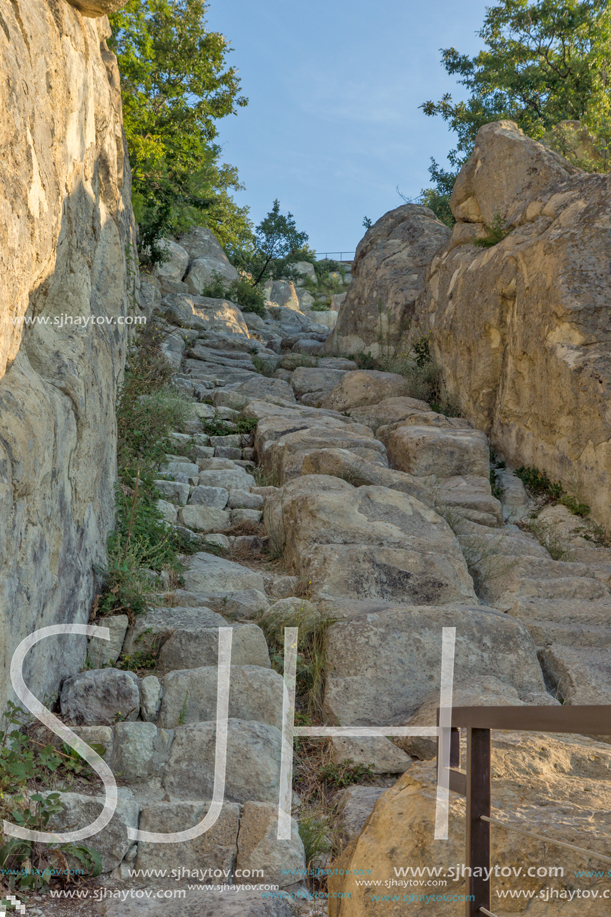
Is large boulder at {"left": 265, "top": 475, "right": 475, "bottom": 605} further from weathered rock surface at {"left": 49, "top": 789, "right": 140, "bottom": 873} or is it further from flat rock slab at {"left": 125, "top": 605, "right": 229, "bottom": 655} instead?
weathered rock surface at {"left": 49, "top": 789, "right": 140, "bottom": 873}

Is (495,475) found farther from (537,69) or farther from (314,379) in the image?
(537,69)

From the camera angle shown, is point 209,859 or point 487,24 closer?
point 209,859

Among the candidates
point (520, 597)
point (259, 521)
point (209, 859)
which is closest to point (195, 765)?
point (209, 859)

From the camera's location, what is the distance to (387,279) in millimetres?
12328

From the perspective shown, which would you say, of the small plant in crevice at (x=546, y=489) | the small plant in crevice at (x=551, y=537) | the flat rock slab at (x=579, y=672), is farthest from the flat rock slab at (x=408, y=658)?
the small plant in crevice at (x=546, y=489)

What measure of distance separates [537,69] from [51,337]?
16.3 metres

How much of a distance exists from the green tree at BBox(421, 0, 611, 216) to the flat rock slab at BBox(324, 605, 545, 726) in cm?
1345

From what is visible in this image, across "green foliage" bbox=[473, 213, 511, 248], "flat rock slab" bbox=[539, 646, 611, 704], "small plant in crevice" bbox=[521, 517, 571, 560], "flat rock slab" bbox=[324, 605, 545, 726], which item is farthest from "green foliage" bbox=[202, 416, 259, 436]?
"flat rock slab" bbox=[539, 646, 611, 704]

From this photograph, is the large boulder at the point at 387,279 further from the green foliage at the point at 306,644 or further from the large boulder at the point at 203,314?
the green foliage at the point at 306,644

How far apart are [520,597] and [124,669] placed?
2616 mm

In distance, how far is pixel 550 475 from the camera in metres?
6.75

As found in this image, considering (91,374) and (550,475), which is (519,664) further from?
(550,475)

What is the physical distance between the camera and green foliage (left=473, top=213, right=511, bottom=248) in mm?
8523

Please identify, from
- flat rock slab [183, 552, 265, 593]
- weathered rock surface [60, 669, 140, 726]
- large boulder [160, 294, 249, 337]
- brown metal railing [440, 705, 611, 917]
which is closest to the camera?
brown metal railing [440, 705, 611, 917]
